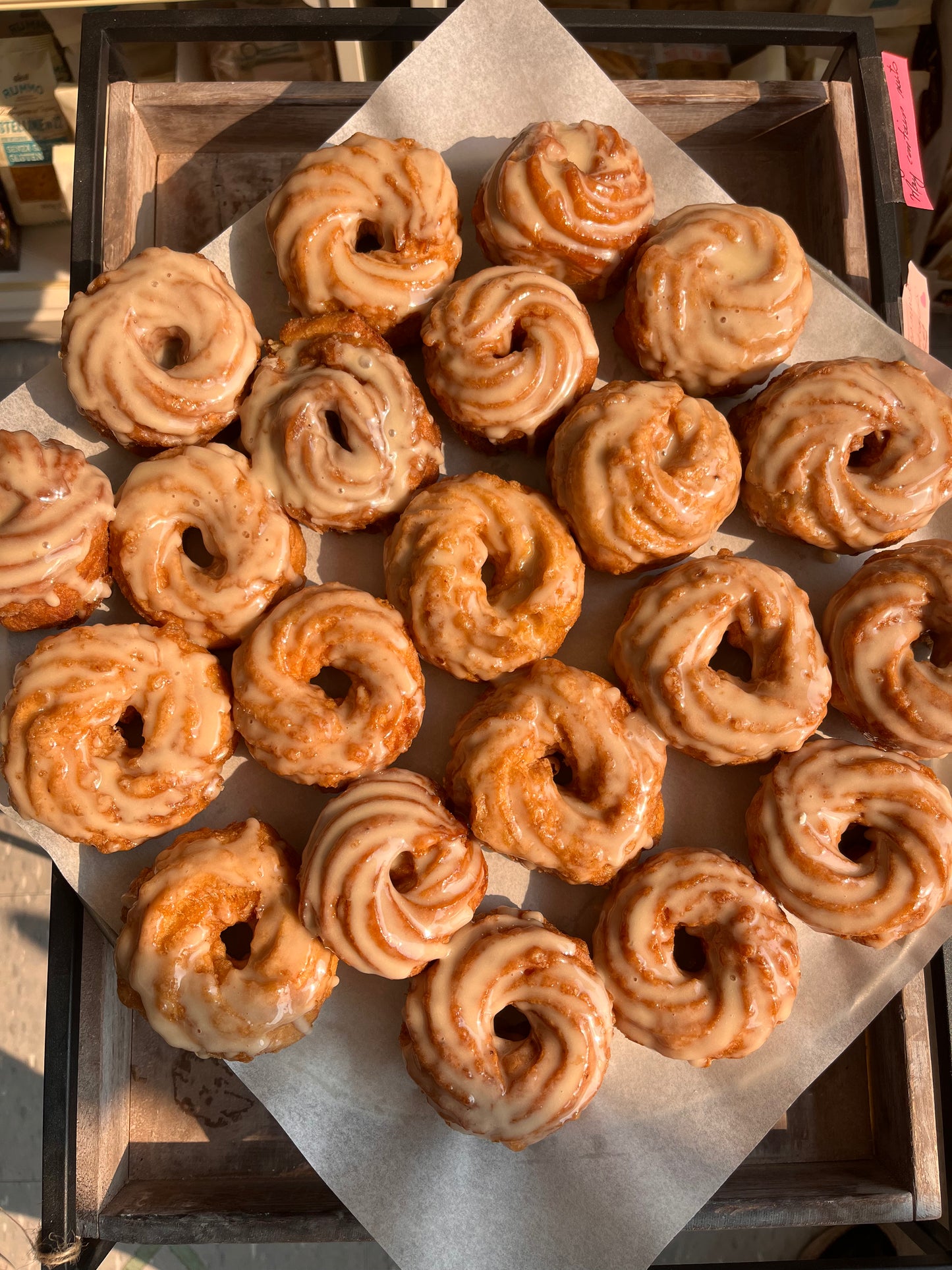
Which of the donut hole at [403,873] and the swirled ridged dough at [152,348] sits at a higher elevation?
the swirled ridged dough at [152,348]

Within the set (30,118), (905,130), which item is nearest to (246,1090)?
(905,130)

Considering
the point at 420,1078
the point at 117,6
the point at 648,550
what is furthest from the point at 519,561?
the point at 117,6

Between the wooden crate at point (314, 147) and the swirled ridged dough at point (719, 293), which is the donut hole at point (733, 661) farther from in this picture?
the wooden crate at point (314, 147)

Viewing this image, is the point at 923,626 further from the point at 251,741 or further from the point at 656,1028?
the point at 251,741

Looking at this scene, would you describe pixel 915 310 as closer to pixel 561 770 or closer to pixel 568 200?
pixel 568 200

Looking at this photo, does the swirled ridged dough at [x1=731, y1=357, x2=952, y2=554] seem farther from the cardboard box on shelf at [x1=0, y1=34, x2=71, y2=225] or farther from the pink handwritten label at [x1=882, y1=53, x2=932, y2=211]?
the cardboard box on shelf at [x1=0, y1=34, x2=71, y2=225]

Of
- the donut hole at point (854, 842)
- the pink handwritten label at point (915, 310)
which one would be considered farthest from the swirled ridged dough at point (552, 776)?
the pink handwritten label at point (915, 310)
